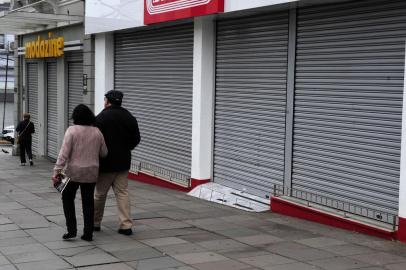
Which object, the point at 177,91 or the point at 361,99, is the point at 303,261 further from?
the point at 177,91

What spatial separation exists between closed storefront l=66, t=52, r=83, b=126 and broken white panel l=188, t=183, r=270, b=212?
700cm

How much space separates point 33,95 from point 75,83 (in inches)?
148

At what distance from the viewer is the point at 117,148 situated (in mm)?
7656

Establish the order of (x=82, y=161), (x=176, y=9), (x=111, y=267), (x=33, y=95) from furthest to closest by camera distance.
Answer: (x=33, y=95) → (x=176, y=9) → (x=82, y=161) → (x=111, y=267)

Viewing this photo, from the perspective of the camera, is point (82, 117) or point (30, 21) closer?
point (82, 117)

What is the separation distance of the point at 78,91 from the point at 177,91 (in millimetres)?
5707

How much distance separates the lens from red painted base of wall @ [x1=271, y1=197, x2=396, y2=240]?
7.62 meters

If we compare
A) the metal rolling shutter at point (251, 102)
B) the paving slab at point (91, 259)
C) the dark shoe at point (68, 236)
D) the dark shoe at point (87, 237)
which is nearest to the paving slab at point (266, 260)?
the paving slab at point (91, 259)

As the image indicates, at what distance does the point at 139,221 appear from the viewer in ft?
28.9

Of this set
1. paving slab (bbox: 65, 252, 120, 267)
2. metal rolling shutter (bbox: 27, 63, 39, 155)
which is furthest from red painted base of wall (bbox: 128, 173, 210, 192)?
metal rolling shutter (bbox: 27, 63, 39, 155)

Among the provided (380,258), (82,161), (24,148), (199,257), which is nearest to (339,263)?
(380,258)

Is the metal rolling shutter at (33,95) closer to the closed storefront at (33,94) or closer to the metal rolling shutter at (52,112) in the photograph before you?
the closed storefront at (33,94)

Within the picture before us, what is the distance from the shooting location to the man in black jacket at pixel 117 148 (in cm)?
762

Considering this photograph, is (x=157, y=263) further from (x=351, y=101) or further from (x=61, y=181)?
(x=351, y=101)
